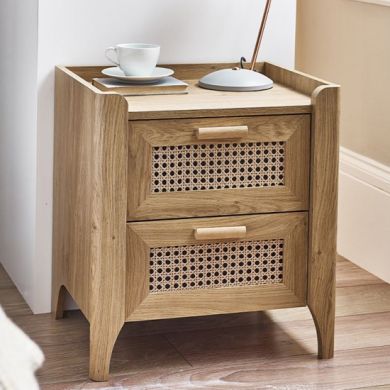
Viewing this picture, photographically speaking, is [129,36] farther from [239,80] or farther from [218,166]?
[218,166]

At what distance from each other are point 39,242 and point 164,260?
42 centimetres

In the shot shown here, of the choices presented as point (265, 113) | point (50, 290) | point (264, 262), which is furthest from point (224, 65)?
point (50, 290)

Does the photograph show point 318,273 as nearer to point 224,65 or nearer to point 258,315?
point 258,315

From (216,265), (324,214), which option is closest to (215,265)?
(216,265)

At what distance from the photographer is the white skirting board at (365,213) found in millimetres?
2611

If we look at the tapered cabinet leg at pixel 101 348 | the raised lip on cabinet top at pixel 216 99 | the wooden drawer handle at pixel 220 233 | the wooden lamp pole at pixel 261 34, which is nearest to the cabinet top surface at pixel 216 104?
the raised lip on cabinet top at pixel 216 99

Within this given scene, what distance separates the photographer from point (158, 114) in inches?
74.2

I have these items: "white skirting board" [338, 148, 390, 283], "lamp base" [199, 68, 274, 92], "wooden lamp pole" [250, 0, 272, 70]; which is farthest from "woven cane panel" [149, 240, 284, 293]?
"white skirting board" [338, 148, 390, 283]

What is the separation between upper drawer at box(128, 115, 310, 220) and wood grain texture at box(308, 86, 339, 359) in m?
0.03

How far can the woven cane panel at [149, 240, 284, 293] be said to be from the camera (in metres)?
1.97

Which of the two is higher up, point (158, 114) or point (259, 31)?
point (259, 31)

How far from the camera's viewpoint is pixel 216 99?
6.66ft

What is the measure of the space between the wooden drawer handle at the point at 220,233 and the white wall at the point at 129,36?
47 cm

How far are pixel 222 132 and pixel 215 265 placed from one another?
284mm
